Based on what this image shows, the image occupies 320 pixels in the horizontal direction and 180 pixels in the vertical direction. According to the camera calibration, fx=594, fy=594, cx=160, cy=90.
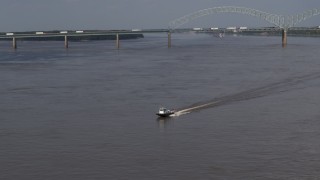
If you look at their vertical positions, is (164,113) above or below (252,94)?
below

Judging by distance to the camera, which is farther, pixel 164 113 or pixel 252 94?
pixel 252 94

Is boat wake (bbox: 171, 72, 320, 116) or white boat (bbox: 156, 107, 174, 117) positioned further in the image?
boat wake (bbox: 171, 72, 320, 116)

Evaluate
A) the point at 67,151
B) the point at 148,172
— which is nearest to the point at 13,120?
the point at 67,151

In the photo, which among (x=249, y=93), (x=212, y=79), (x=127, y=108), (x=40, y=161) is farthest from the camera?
(x=212, y=79)

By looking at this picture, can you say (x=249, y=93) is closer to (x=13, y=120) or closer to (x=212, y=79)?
(x=212, y=79)

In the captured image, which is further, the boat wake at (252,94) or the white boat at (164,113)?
the boat wake at (252,94)

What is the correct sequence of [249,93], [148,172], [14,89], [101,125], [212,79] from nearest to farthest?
[148,172]
[101,125]
[249,93]
[14,89]
[212,79]

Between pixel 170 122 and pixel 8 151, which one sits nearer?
pixel 8 151
